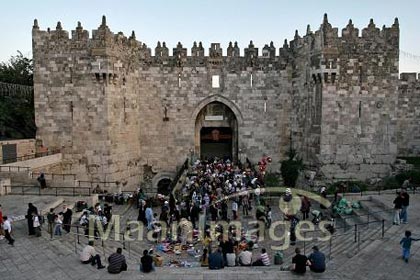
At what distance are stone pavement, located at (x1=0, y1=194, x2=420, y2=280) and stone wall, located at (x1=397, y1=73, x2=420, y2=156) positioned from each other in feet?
55.3

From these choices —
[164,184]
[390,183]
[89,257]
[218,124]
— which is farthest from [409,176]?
[89,257]

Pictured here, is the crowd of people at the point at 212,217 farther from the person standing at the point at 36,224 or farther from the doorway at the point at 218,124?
the doorway at the point at 218,124

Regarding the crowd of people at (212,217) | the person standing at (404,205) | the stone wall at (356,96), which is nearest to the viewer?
the crowd of people at (212,217)

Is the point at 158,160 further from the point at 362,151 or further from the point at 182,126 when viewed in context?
the point at 362,151

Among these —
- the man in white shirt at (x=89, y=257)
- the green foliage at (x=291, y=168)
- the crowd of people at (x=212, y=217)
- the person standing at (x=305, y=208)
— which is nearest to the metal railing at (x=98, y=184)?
the crowd of people at (x=212, y=217)

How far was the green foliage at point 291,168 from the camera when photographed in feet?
84.3

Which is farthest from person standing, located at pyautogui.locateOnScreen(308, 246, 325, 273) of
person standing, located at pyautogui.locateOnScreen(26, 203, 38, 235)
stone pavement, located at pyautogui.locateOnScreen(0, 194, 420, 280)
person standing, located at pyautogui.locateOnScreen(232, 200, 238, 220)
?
person standing, located at pyautogui.locateOnScreen(26, 203, 38, 235)

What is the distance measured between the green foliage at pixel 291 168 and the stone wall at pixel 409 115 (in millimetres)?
8236

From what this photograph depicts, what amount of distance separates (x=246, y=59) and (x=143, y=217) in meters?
13.6

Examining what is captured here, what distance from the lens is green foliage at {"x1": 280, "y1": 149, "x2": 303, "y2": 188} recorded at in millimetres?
25688

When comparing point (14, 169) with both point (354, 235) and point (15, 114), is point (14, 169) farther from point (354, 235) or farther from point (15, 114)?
point (354, 235)

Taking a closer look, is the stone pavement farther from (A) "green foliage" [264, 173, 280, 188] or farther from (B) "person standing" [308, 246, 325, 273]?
(A) "green foliage" [264, 173, 280, 188]

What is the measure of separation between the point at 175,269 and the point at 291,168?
600 inches

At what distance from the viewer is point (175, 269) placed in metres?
12.2
